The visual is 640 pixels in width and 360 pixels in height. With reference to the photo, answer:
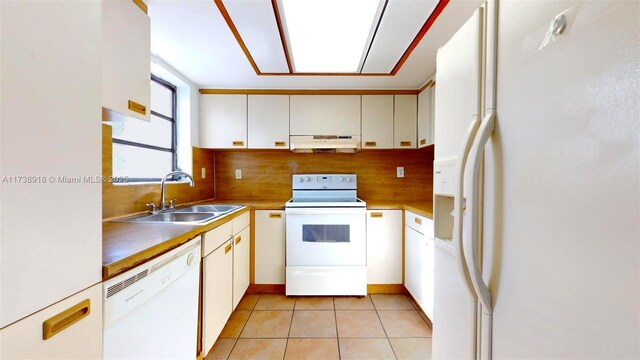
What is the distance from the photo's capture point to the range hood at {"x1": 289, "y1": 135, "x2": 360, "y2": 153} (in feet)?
8.32

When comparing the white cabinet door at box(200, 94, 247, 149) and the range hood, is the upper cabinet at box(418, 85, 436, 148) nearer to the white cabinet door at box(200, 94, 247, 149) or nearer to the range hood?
the range hood

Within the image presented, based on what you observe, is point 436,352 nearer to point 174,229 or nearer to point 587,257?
point 587,257

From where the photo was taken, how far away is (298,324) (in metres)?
1.94

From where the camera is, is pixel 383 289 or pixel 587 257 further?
pixel 383 289

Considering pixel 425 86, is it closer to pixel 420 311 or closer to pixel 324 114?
pixel 324 114

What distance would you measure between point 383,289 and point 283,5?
242 cm

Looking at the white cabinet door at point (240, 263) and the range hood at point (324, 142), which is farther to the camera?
the range hood at point (324, 142)

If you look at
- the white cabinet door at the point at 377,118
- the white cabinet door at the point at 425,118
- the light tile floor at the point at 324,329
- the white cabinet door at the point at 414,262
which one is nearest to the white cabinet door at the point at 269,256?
the light tile floor at the point at 324,329

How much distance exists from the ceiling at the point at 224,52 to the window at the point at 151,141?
309 millimetres

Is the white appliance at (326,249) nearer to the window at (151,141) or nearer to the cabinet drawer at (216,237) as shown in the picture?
the cabinet drawer at (216,237)

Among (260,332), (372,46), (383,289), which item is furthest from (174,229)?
(383,289)

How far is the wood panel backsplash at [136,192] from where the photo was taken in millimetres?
1475

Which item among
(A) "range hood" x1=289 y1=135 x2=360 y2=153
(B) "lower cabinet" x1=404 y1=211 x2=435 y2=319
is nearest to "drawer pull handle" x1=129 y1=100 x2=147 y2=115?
(A) "range hood" x1=289 y1=135 x2=360 y2=153

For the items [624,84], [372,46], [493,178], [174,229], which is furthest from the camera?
[372,46]
